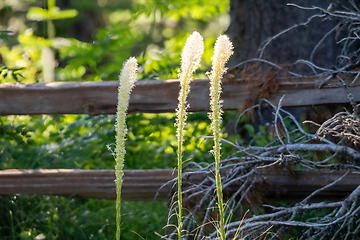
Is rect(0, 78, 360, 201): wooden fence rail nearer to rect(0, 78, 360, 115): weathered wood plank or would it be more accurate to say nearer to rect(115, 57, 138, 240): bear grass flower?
rect(0, 78, 360, 115): weathered wood plank

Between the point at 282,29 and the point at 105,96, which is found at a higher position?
the point at 282,29

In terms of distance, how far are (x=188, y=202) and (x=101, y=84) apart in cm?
105

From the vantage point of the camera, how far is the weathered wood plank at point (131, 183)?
2.21 metres

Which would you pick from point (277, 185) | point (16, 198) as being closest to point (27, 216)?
point (16, 198)

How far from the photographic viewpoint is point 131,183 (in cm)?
238

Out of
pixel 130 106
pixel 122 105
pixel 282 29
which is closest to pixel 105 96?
pixel 130 106

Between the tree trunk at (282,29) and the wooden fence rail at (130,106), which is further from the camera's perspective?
the tree trunk at (282,29)

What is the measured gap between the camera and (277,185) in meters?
2.21

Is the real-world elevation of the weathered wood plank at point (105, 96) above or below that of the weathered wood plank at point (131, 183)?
above

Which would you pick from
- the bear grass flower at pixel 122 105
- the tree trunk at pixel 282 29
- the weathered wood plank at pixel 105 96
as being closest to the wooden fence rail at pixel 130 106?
the weathered wood plank at pixel 105 96

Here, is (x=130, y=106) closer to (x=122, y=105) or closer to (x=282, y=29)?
(x=122, y=105)

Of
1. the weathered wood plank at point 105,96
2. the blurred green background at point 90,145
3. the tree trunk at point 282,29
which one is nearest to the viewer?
the weathered wood plank at point 105,96

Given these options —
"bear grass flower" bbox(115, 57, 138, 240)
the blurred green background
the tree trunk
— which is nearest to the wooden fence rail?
the blurred green background

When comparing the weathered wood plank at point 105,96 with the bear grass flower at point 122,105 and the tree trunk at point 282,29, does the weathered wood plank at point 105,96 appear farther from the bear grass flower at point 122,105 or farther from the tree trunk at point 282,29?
the bear grass flower at point 122,105
